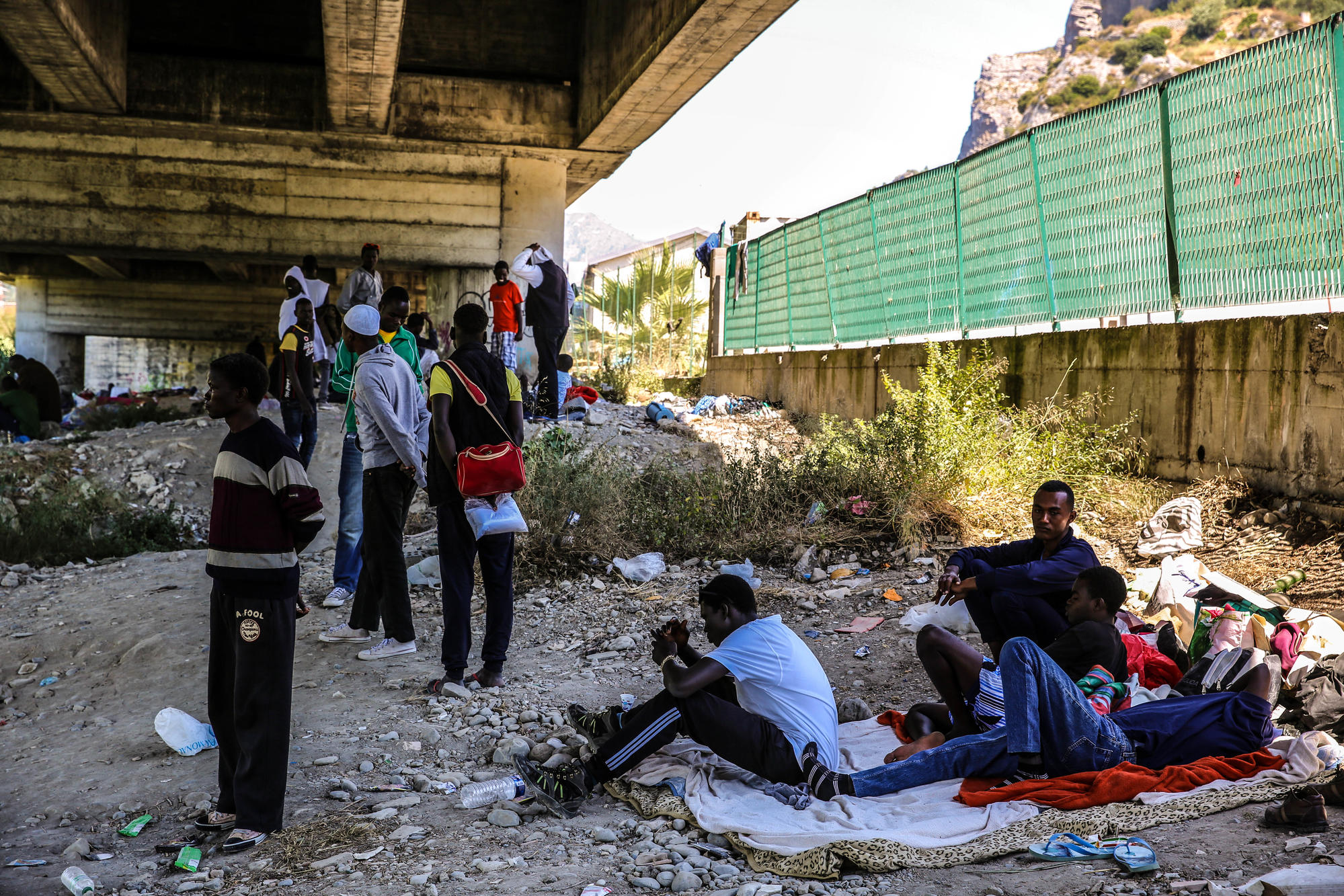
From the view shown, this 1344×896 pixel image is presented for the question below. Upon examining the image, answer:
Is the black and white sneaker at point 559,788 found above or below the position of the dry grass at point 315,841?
above

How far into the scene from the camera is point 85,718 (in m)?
4.89

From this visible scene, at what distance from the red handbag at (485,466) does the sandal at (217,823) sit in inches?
68.2

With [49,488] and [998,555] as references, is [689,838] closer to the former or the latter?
[998,555]

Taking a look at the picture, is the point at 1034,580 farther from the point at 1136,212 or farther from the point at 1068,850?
the point at 1136,212

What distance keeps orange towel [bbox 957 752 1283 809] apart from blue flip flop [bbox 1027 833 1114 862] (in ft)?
0.88

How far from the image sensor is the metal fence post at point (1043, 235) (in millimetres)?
8266

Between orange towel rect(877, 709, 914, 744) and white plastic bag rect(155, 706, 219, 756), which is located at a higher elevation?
orange towel rect(877, 709, 914, 744)

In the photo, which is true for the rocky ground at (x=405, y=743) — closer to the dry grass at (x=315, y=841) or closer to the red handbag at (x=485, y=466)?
the dry grass at (x=315, y=841)

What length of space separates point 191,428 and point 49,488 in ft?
5.70

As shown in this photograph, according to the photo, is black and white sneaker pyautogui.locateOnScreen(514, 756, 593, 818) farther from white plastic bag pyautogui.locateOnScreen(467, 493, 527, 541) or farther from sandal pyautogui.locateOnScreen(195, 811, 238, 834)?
white plastic bag pyautogui.locateOnScreen(467, 493, 527, 541)

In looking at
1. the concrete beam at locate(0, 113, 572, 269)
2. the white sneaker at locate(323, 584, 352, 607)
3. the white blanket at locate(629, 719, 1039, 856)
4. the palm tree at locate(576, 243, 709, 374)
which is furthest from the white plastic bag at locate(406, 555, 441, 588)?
the palm tree at locate(576, 243, 709, 374)

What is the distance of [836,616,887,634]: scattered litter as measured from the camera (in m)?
5.76

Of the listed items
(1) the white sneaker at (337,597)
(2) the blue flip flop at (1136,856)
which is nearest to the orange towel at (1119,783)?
(2) the blue flip flop at (1136,856)

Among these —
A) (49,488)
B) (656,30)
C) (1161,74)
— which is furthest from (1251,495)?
(1161,74)
